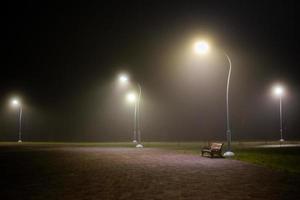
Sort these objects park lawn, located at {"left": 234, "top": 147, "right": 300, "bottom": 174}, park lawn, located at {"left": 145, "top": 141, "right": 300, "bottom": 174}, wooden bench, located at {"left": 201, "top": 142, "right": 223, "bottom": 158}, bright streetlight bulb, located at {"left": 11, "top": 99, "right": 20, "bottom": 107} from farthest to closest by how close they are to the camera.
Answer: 1. bright streetlight bulb, located at {"left": 11, "top": 99, "right": 20, "bottom": 107}
2. wooden bench, located at {"left": 201, "top": 142, "right": 223, "bottom": 158}
3. park lawn, located at {"left": 145, "top": 141, "right": 300, "bottom": 174}
4. park lawn, located at {"left": 234, "top": 147, "right": 300, "bottom": 174}

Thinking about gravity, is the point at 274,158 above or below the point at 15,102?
below

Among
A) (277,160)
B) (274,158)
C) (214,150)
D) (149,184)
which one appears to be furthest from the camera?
(214,150)

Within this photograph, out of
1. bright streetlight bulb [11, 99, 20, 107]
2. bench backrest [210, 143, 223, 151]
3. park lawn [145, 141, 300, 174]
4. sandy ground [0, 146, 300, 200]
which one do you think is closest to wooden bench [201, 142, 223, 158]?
bench backrest [210, 143, 223, 151]

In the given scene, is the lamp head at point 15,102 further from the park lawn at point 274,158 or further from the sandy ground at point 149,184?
the sandy ground at point 149,184

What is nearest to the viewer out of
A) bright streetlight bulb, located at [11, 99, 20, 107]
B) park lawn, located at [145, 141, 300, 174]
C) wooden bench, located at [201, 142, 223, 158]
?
park lawn, located at [145, 141, 300, 174]

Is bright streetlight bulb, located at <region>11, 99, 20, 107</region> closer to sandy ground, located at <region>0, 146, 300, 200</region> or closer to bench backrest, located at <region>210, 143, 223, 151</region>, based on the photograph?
bench backrest, located at <region>210, 143, 223, 151</region>

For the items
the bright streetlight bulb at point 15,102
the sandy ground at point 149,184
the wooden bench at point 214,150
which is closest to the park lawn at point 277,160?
the wooden bench at point 214,150

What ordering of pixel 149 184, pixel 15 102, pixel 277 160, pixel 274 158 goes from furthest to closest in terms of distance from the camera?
pixel 15 102 < pixel 274 158 < pixel 277 160 < pixel 149 184

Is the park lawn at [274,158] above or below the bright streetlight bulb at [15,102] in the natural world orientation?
below

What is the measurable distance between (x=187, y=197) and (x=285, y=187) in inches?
135

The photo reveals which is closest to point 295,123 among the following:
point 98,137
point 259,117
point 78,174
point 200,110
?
point 259,117

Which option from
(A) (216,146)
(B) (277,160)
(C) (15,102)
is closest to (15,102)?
(C) (15,102)

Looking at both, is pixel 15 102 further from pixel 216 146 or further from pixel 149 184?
pixel 149 184

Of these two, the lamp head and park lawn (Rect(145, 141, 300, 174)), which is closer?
park lawn (Rect(145, 141, 300, 174))
